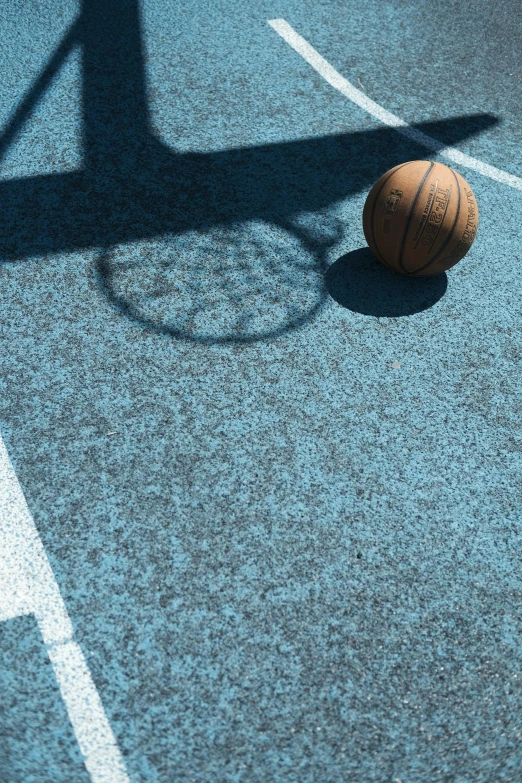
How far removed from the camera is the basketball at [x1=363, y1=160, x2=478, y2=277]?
407 cm

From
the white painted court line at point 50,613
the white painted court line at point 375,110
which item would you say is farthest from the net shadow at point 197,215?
the white painted court line at point 50,613

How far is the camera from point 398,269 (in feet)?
14.4

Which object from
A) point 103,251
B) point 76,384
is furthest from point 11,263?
point 76,384

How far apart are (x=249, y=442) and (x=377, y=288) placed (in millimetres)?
1432

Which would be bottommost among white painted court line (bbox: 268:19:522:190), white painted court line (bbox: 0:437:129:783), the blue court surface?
white painted court line (bbox: 0:437:129:783)

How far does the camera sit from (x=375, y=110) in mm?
5988

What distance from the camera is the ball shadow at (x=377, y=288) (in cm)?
429

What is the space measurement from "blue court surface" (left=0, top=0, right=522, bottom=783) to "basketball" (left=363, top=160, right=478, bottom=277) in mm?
271

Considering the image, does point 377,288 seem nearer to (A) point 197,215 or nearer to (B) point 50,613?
(A) point 197,215

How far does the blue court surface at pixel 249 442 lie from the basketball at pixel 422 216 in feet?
0.89

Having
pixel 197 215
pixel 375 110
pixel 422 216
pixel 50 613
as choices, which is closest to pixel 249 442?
pixel 50 613

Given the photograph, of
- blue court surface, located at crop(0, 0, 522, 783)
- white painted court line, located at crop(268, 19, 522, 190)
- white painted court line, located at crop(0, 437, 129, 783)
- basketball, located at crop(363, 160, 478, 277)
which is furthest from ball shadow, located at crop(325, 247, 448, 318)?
white painted court line, located at crop(0, 437, 129, 783)

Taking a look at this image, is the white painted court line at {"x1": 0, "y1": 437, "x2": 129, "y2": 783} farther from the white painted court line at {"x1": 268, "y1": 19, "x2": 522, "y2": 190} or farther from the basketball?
the white painted court line at {"x1": 268, "y1": 19, "x2": 522, "y2": 190}

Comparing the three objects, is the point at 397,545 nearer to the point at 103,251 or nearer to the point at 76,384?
the point at 76,384
